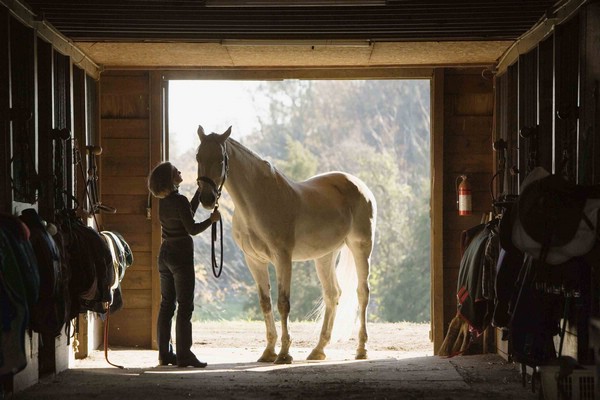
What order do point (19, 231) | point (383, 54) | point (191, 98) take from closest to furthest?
1. point (19, 231)
2. point (383, 54)
3. point (191, 98)

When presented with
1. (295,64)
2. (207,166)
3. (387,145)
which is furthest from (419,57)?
(387,145)

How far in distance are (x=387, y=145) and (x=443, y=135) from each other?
53.3 feet

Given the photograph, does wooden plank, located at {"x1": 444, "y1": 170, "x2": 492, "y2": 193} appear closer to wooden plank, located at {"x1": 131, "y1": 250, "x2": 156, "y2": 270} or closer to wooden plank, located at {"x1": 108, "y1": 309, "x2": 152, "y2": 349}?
wooden plank, located at {"x1": 131, "y1": 250, "x2": 156, "y2": 270}

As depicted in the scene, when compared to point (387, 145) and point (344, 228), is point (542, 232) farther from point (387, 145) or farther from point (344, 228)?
point (387, 145)

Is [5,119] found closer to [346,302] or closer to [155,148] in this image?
[155,148]

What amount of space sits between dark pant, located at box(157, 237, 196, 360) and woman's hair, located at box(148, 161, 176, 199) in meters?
0.36

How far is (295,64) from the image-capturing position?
7.77m

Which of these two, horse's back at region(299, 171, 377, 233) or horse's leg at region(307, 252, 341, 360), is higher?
horse's back at region(299, 171, 377, 233)

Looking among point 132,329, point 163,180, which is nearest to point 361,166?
point 132,329

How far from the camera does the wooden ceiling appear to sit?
221 inches

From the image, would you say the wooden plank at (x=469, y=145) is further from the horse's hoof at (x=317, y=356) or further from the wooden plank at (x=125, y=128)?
the wooden plank at (x=125, y=128)

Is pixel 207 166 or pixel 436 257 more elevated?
pixel 207 166

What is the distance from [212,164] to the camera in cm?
645

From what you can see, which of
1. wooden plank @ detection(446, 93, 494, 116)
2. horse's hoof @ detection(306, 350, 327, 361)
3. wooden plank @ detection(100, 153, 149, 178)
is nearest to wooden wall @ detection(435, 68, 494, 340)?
wooden plank @ detection(446, 93, 494, 116)
